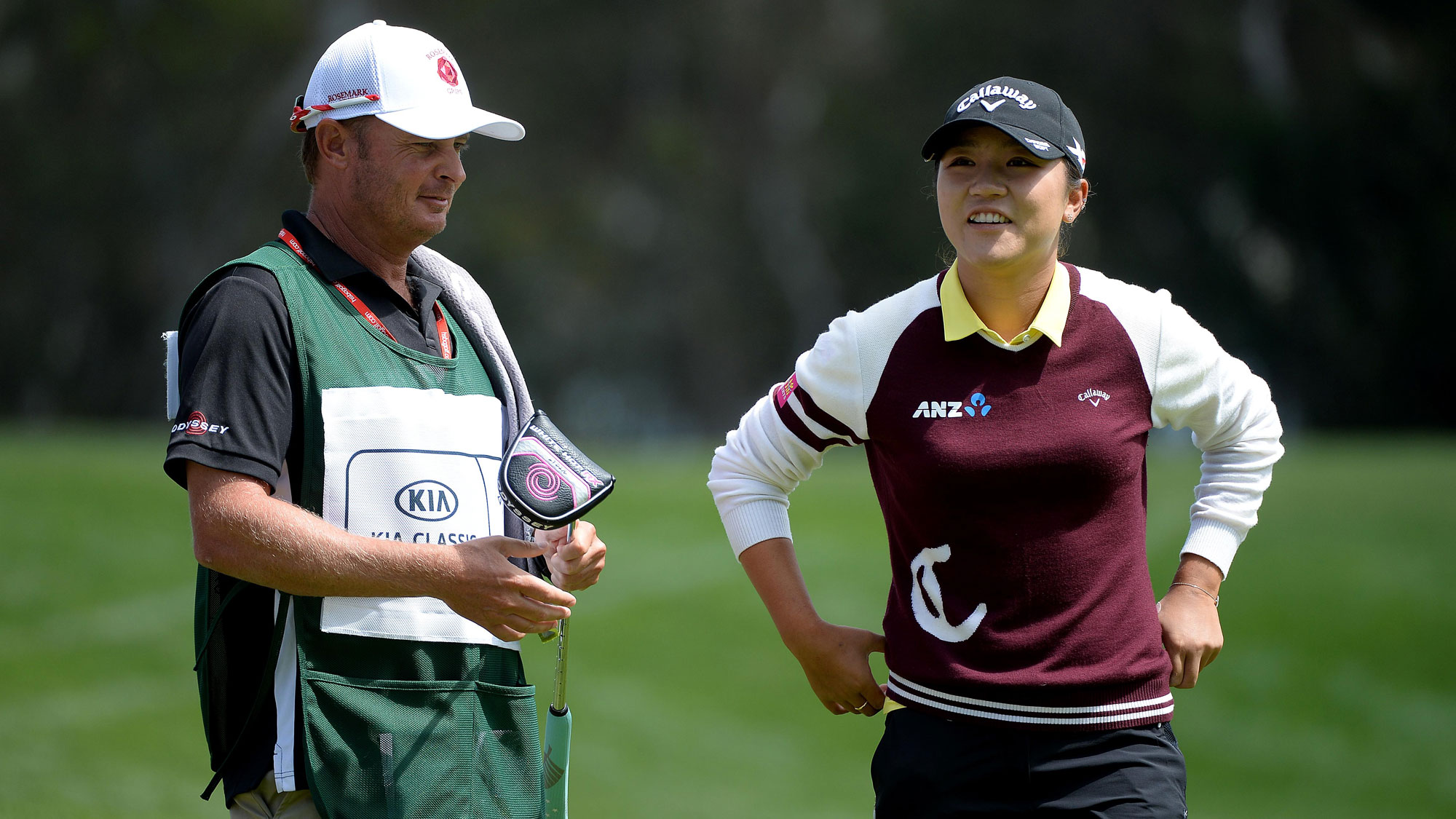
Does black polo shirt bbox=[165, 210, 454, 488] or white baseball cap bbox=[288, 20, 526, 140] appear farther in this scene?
white baseball cap bbox=[288, 20, 526, 140]

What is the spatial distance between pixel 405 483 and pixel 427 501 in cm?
5

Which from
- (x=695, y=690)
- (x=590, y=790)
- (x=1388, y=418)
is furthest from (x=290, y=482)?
(x=1388, y=418)

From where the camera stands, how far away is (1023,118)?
2734 mm

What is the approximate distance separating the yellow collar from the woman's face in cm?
6

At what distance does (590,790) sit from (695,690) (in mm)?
1848

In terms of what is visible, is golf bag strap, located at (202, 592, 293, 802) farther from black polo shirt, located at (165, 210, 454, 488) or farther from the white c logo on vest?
the white c logo on vest

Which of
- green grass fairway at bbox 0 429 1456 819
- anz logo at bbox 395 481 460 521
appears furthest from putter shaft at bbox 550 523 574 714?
green grass fairway at bbox 0 429 1456 819

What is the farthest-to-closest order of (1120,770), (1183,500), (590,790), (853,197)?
(853,197)
(1183,500)
(590,790)
(1120,770)

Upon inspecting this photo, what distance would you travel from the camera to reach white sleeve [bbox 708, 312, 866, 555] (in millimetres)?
2824

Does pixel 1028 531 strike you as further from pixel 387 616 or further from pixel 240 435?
pixel 240 435

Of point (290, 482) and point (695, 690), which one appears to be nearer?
point (290, 482)

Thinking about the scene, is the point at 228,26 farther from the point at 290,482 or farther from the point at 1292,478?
the point at 290,482

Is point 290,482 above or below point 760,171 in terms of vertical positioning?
below

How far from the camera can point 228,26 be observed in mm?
25656
